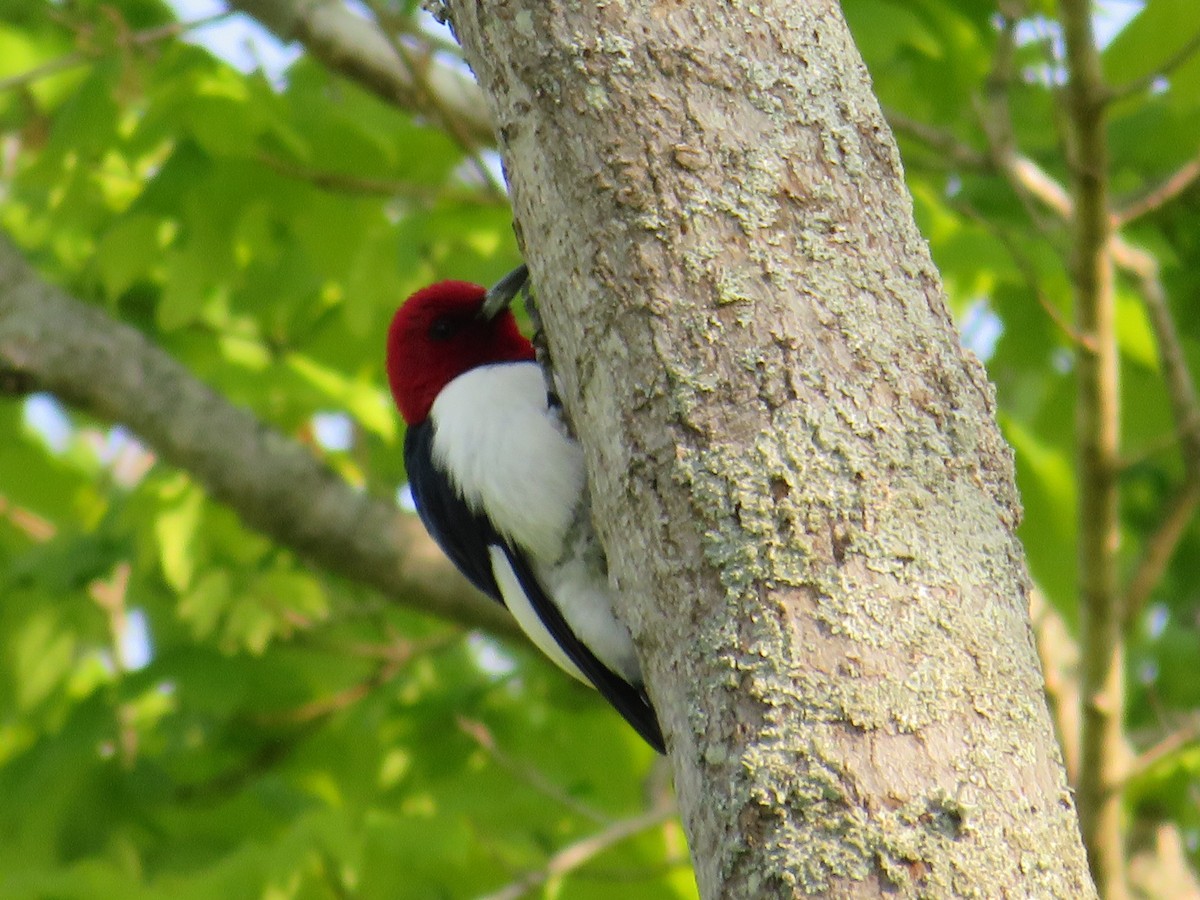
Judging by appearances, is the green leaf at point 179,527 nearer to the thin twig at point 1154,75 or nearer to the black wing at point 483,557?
the black wing at point 483,557

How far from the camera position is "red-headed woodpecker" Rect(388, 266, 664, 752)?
123 inches

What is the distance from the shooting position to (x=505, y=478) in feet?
10.4

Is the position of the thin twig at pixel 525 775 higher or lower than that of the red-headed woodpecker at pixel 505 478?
lower

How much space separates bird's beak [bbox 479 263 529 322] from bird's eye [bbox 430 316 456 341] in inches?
4.6

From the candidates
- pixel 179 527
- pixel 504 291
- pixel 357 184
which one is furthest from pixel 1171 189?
pixel 179 527

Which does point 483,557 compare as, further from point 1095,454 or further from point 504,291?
point 1095,454

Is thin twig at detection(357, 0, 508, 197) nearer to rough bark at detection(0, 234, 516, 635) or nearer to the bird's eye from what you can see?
A: the bird's eye

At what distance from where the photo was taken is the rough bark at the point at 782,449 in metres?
1.63

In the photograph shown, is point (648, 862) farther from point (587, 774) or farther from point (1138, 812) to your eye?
point (1138, 812)

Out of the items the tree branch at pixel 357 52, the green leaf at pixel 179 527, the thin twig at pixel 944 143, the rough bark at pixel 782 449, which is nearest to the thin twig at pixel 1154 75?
the thin twig at pixel 944 143

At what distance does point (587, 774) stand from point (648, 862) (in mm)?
892

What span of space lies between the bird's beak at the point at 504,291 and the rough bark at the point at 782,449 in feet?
4.79

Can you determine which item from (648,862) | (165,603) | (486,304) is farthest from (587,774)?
(486,304)

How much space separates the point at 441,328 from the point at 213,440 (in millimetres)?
1148
